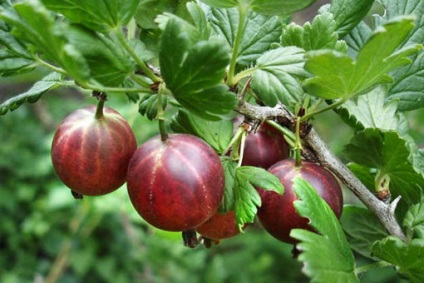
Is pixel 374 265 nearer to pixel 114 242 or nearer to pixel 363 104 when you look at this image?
pixel 363 104

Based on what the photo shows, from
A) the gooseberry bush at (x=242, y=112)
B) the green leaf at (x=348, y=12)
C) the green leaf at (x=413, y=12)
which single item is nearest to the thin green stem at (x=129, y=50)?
the gooseberry bush at (x=242, y=112)

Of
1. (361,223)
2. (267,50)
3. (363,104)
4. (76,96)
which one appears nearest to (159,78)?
(267,50)

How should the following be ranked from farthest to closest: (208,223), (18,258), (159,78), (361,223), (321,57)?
1. (18,258)
2. (361,223)
3. (208,223)
4. (159,78)
5. (321,57)

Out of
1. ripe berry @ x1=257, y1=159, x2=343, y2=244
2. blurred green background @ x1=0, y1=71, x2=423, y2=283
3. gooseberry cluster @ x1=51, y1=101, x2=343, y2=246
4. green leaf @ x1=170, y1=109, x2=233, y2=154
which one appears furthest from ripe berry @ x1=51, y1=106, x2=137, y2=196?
blurred green background @ x1=0, y1=71, x2=423, y2=283

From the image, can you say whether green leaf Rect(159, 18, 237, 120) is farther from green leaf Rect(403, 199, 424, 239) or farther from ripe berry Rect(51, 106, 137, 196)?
green leaf Rect(403, 199, 424, 239)

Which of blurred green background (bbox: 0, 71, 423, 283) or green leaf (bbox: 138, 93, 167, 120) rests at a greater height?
green leaf (bbox: 138, 93, 167, 120)

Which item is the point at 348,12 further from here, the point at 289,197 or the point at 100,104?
the point at 100,104

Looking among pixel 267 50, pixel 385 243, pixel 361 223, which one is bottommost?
pixel 361 223

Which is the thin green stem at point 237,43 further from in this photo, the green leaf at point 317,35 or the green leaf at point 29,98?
the green leaf at point 29,98
